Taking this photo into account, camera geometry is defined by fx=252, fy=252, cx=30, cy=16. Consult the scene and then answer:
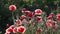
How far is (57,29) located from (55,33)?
7 cm

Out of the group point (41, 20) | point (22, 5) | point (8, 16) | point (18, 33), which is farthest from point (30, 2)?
point (18, 33)

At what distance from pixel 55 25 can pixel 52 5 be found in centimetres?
319

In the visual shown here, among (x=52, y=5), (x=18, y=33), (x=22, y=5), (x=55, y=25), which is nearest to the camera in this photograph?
(x=18, y=33)

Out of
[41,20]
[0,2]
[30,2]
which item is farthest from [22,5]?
[41,20]

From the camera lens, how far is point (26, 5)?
21.4 ft

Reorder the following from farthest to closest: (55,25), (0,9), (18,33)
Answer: (0,9), (55,25), (18,33)

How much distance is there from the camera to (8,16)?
6059 mm

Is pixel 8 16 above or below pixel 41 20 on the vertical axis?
below

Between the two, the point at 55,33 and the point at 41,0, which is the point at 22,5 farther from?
the point at 55,33

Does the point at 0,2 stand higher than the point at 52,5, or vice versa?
the point at 0,2

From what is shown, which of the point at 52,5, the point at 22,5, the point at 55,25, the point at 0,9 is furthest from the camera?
the point at 52,5

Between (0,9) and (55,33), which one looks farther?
(0,9)

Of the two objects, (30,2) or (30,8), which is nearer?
(30,2)

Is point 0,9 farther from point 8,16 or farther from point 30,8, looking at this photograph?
point 30,8
